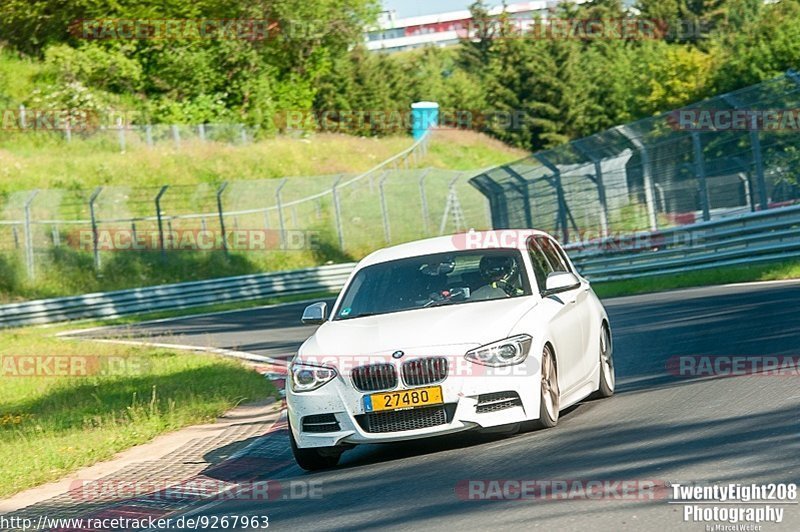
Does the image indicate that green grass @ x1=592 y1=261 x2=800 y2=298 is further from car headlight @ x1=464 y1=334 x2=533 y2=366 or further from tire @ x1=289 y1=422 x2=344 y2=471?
tire @ x1=289 y1=422 x2=344 y2=471

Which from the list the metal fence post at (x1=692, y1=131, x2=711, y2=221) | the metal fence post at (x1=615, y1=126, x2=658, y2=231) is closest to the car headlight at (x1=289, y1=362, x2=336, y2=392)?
the metal fence post at (x1=692, y1=131, x2=711, y2=221)

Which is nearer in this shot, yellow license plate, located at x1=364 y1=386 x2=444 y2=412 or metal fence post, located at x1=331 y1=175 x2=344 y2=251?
yellow license plate, located at x1=364 y1=386 x2=444 y2=412

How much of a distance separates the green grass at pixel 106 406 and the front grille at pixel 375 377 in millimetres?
2833

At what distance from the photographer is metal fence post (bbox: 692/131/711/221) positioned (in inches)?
950

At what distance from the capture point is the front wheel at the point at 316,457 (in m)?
9.20

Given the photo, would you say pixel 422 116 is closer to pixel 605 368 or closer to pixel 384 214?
pixel 384 214

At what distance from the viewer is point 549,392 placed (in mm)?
9297

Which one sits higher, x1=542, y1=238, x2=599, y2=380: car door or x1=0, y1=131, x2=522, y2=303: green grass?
x1=542, y1=238, x2=599, y2=380: car door

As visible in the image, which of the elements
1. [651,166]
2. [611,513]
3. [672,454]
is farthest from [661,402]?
[651,166]

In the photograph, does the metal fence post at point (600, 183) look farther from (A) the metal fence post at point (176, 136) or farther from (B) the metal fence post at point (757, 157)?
(A) the metal fence post at point (176, 136)

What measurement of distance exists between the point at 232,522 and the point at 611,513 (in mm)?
2355

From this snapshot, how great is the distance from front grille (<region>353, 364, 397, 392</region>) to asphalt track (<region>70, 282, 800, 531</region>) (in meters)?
0.55

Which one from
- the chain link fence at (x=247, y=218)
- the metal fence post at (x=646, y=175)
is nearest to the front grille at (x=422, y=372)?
the metal fence post at (x=646, y=175)

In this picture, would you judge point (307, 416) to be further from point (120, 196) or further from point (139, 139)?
point (139, 139)
